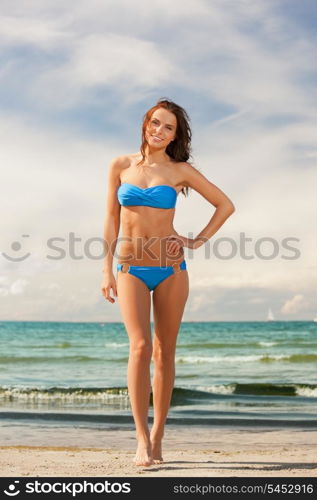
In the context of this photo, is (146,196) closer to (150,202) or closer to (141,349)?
(150,202)

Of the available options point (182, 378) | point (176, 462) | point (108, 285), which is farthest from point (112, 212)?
point (182, 378)

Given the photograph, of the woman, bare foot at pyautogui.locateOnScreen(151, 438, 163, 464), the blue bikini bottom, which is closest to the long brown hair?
the woman

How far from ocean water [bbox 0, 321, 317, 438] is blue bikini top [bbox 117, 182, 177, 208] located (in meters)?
4.95

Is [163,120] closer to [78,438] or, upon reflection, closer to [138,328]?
[138,328]

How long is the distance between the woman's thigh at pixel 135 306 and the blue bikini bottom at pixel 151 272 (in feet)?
0.11

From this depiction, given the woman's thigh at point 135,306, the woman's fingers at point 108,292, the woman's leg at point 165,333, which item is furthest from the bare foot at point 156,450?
the woman's fingers at point 108,292

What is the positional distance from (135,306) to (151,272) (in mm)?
262

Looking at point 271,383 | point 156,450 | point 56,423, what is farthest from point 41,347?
point 156,450

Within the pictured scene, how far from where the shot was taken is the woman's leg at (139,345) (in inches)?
174

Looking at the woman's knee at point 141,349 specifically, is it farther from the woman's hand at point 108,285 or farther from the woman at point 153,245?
the woman's hand at point 108,285

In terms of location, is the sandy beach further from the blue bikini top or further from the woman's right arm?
the blue bikini top

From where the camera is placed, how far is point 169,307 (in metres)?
4.62
